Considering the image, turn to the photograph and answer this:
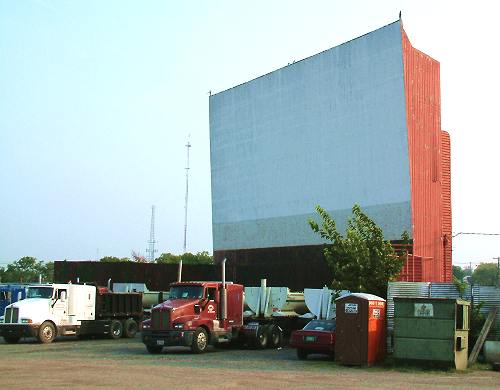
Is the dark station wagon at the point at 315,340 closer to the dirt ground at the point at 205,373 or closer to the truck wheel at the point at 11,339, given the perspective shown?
the dirt ground at the point at 205,373

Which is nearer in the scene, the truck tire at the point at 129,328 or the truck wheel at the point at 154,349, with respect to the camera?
the truck wheel at the point at 154,349

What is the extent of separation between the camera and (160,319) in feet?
76.5

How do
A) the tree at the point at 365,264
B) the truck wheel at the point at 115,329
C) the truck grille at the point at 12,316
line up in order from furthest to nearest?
the truck wheel at the point at 115,329, the truck grille at the point at 12,316, the tree at the point at 365,264

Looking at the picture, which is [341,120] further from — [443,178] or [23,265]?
[23,265]

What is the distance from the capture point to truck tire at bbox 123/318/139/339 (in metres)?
31.5

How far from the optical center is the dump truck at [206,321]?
76.1 ft

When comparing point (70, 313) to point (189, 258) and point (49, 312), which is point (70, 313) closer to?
point (49, 312)

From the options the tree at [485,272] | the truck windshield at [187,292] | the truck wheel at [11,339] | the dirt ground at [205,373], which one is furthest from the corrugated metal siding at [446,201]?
the truck wheel at [11,339]

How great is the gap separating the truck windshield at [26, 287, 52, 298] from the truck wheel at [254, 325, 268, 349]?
8.99 meters

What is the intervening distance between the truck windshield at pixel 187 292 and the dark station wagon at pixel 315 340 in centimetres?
425

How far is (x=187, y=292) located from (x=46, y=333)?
717 centimetres

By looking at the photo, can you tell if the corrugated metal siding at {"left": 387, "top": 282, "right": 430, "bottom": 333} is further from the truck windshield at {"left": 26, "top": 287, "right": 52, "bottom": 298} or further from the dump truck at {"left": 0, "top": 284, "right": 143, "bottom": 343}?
the truck windshield at {"left": 26, "top": 287, "right": 52, "bottom": 298}

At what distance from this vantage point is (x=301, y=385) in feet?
49.4

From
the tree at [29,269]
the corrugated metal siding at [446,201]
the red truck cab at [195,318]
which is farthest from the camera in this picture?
the tree at [29,269]
